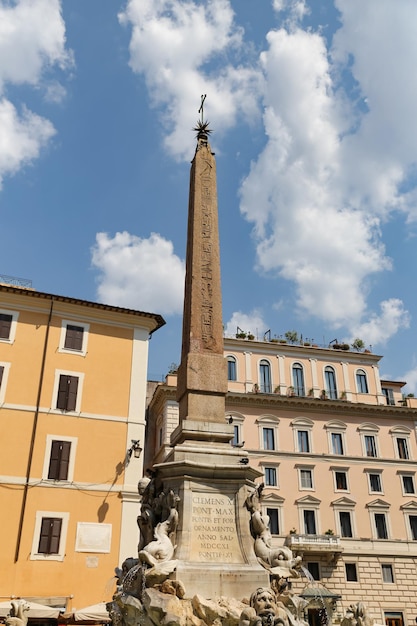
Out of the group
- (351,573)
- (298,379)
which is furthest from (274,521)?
(298,379)

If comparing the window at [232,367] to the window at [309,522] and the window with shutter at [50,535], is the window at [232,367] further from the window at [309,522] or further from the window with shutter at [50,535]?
the window with shutter at [50,535]

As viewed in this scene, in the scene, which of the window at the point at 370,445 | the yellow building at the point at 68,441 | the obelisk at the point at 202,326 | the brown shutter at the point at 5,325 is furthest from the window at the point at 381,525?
the obelisk at the point at 202,326

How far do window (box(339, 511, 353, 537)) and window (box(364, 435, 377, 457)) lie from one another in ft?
11.4

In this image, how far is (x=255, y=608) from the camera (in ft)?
19.7

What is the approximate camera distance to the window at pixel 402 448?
101 ft

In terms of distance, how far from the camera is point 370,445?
30438 mm

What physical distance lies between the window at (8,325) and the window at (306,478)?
16234 millimetres

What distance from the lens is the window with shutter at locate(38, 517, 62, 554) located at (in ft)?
55.4

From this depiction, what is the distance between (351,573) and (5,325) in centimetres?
1959

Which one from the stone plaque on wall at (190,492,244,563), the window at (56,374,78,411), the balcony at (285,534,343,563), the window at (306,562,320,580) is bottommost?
the stone plaque on wall at (190,492,244,563)

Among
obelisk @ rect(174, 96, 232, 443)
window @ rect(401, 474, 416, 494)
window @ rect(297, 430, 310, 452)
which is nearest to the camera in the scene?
obelisk @ rect(174, 96, 232, 443)

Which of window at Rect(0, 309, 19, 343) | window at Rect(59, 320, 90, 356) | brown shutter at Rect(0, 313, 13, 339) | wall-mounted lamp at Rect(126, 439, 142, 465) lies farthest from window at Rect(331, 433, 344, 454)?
brown shutter at Rect(0, 313, 13, 339)

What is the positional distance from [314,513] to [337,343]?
1014cm

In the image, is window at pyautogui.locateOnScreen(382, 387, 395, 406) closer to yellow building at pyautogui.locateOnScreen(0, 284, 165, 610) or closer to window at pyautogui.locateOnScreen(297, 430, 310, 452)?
window at pyautogui.locateOnScreen(297, 430, 310, 452)
